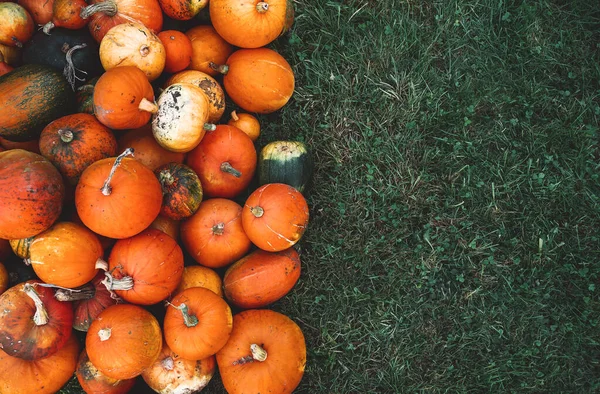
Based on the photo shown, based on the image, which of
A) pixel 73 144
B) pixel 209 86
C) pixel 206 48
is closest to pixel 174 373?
pixel 73 144

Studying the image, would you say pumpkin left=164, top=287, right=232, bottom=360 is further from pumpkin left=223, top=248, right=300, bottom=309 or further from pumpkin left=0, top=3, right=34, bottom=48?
pumpkin left=0, top=3, right=34, bottom=48

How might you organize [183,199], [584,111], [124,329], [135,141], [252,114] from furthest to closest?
[252,114], [584,111], [135,141], [183,199], [124,329]

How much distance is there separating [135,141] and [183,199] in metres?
0.62

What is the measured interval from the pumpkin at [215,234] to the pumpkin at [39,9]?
195 centimetres

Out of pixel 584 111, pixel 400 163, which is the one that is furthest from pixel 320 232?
pixel 584 111

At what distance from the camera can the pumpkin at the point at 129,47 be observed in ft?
11.0

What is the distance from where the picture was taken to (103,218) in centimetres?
292

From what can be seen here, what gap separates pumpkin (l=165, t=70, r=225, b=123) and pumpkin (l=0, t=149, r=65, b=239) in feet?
3.72

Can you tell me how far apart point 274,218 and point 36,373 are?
1.77m

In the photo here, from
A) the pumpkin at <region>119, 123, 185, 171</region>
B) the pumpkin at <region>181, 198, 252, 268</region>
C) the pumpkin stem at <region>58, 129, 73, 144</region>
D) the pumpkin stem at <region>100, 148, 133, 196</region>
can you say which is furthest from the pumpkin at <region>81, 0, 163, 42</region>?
the pumpkin at <region>181, 198, 252, 268</region>

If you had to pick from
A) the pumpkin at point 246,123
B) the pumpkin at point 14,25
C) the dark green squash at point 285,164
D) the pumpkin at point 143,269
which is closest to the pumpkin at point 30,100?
the pumpkin at point 14,25

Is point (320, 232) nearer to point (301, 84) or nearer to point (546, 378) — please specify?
point (301, 84)

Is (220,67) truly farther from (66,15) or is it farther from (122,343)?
(122,343)

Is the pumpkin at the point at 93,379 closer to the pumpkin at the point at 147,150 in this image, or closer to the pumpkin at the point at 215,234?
the pumpkin at the point at 215,234
